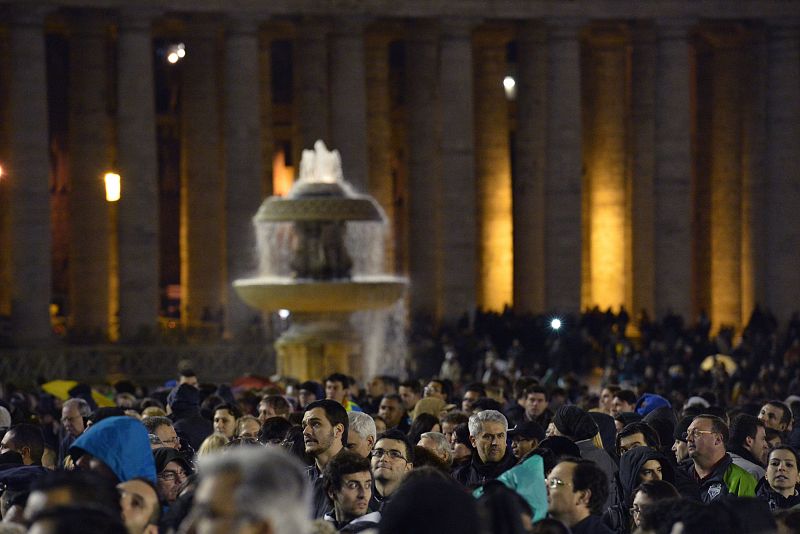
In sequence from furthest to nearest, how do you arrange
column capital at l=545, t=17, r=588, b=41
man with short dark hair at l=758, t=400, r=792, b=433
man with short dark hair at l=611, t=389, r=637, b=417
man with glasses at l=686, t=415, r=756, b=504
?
column capital at l=545, t=17, r=588, b=41
man with short dark hair at l=611, t=389, r=637, b=417
man with short dark hair at l=758, t=400, r=792, b=433
man with glasses at l=686, t=415, r=756, b=504

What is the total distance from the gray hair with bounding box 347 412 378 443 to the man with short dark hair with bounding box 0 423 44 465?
9.48 feet

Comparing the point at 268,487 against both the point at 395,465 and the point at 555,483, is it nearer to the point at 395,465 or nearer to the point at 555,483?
the point at 555,483

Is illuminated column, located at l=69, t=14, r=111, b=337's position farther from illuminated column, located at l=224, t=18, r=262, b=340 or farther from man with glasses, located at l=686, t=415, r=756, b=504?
man with glasses, located at l=686, t=415, r=756, b=504

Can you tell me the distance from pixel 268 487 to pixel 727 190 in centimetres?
5997

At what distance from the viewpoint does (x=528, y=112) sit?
63.7 m

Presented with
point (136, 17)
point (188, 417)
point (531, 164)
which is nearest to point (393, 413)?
point (188, 417)

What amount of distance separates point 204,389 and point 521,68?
130 ft

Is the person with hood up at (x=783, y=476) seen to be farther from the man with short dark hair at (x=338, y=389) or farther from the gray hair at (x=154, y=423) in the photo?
the man with short dark hair at (x=338, y=389)

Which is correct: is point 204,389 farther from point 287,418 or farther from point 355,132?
point 355,132

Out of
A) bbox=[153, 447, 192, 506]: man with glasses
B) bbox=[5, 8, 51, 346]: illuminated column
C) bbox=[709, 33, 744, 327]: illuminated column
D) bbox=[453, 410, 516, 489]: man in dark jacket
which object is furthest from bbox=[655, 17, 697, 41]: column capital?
bbox=[153, 447, 192, 506]: man with glasses

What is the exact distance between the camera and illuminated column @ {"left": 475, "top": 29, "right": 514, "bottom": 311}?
65562 mm

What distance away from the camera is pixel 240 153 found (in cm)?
5862

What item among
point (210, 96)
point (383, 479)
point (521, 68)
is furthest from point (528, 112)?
point (383, 479)

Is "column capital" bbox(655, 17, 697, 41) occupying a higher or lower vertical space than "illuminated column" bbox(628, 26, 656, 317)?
higher
